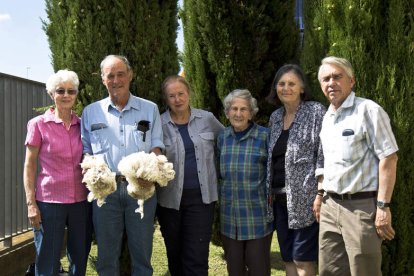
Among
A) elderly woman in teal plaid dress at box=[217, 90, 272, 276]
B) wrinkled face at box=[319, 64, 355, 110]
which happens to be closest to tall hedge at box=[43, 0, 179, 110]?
elderly woman in teal plaid dress at box=[217, 90, 272, 276]

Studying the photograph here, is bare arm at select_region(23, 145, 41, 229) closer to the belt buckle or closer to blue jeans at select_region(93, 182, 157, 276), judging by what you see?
blue jeans at select_region(93, 182, 157, 276)

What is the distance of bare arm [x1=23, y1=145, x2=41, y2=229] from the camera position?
373 cm

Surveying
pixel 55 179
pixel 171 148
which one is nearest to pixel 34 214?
pixel 55 179

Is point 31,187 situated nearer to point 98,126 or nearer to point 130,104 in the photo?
point 98,126

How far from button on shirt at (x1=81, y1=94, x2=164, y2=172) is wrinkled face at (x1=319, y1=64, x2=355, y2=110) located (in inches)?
55.3

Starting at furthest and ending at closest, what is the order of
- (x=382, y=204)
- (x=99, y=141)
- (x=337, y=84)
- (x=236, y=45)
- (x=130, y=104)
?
(x=236, y=45)
(x=130, y=104)
(x=99, y=141)
(x=337, y=84)
(x=382, y=204)

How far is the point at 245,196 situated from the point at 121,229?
1071 millimetres

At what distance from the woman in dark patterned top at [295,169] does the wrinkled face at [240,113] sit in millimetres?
252

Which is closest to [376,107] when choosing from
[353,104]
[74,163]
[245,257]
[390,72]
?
[353,104]

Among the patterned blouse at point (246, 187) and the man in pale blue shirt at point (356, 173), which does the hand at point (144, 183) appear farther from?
the man in pale blue shirt at point (356, 173)

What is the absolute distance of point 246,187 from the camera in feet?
12.9

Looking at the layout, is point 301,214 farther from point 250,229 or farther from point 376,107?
point 376,107

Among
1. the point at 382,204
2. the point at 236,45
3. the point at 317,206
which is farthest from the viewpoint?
the point at 236,45

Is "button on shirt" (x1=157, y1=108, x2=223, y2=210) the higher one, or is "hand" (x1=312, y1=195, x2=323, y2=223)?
"button on shirt" (x1=157, y1=108, x2=223, y2=210)
